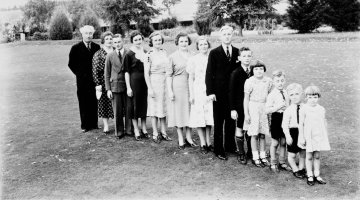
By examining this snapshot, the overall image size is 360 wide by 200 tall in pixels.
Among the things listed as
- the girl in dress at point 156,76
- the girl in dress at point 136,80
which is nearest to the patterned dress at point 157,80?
the girl in dress at point 156,76

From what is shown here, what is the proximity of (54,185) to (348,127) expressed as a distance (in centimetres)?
593

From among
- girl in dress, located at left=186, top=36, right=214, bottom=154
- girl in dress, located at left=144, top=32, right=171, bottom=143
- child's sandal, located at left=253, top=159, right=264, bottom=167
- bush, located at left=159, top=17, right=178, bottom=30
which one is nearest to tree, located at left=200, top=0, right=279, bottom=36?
bush, located at left=159, top=17, right=178, bottom=30

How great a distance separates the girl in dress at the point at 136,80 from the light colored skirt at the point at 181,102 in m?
0.83

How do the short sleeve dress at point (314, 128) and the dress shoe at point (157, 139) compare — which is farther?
the dress shoe at point (157, 139)

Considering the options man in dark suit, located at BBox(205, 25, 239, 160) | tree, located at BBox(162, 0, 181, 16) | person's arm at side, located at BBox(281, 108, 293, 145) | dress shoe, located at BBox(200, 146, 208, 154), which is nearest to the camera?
person's arm at side, located at BBox(281, 108, 293, 145)

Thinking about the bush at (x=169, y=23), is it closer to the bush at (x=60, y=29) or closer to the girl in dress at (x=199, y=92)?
the bush at (x=60, y=29)

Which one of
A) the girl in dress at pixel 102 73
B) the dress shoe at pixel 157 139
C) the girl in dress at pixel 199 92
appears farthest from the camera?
the girl in dress at pixel 102 73

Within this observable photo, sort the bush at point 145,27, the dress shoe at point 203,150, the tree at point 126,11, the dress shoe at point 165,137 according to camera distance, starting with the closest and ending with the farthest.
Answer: the dress shoe at point 203,150 < the dress shoe at point 165,137 < the bush at point 145,27 < the tree at point 126,11

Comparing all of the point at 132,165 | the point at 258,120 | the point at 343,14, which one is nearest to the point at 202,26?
the point at 343,14

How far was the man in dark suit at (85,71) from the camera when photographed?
27.6 feet

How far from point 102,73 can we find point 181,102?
1.99 meters

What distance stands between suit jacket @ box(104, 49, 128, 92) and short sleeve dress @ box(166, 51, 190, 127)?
1100mm

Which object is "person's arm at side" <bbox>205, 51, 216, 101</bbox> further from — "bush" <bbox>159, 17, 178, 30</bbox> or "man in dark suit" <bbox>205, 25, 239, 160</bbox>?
"bush" <bbox>159, 17, 178, 30</bbox>

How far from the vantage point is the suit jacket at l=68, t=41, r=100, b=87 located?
8.42m
